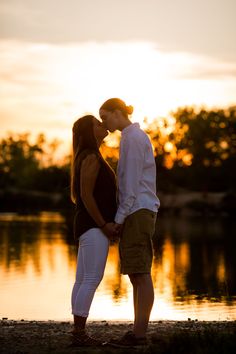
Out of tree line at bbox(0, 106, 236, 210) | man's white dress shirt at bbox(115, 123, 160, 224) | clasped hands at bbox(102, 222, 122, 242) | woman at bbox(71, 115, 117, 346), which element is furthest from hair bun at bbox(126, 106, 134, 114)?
tree line at bbox(0, 106, 236, 210)

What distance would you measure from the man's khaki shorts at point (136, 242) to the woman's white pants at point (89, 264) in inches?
8.1

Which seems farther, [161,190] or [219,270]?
[161,190]

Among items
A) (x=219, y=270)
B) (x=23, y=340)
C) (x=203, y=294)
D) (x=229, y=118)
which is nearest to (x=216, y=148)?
(x=229, y=118)

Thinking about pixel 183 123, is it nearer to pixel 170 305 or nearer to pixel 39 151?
pixel 39 151

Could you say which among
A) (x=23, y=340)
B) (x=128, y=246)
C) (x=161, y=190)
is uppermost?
(x=161, y=190)

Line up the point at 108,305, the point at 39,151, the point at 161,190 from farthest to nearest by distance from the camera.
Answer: the point at 39,151 → the point at 161,190 → the point at 108,305

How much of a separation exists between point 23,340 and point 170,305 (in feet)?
18.1

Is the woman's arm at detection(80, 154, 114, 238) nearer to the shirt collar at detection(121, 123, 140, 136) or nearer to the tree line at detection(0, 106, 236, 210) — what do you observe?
the shirt collar at detection(121, 123, 140, 136)

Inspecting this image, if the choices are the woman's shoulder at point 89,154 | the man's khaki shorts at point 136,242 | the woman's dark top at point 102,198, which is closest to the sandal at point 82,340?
the man's khaki shorts at point 136,242

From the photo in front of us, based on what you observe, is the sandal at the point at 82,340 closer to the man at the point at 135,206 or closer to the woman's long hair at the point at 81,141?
the man at the point at 135,206

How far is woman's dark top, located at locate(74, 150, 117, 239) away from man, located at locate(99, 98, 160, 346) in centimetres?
12

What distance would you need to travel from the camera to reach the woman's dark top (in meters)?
7.50

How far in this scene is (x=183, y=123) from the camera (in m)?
95.7

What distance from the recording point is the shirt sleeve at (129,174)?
7.32m
